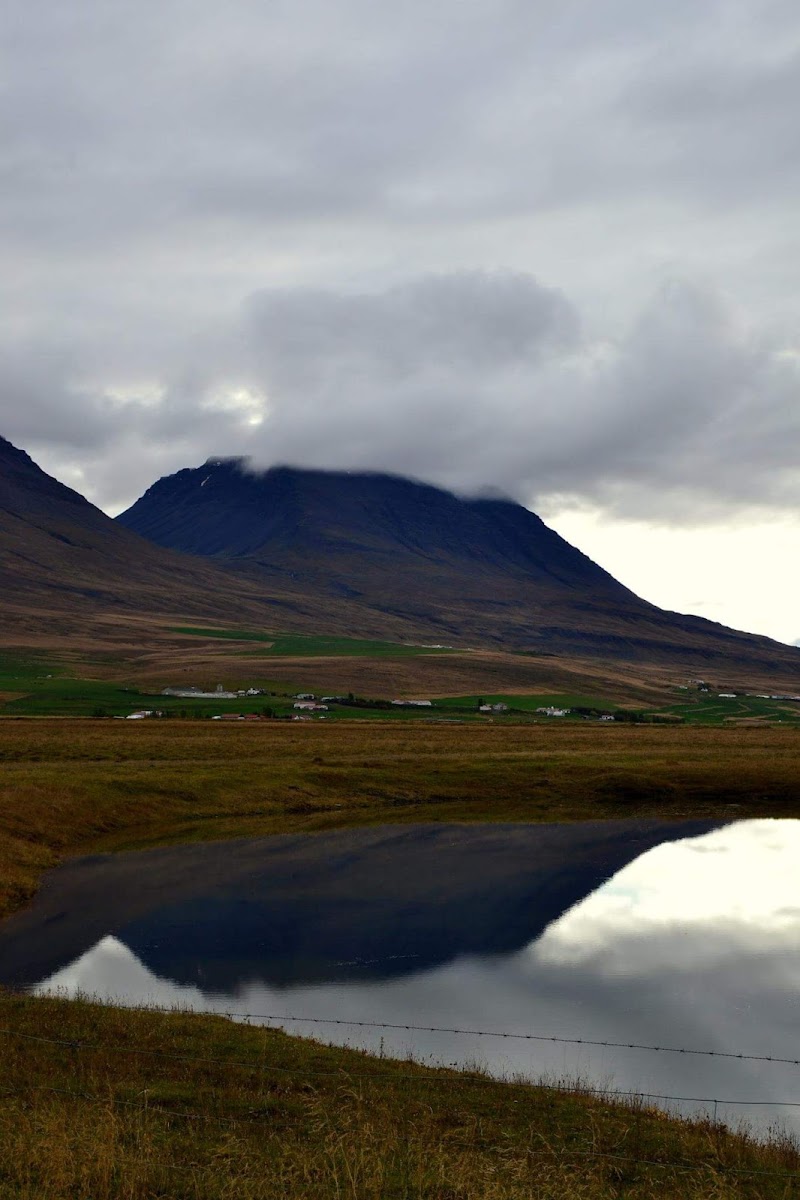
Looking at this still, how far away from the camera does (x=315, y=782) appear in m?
77.4

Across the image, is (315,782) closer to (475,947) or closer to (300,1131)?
(475,947)

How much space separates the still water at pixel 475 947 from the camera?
29.2m

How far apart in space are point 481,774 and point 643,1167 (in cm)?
6552

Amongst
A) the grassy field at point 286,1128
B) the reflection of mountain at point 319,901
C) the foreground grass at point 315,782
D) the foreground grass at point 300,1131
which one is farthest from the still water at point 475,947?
the foreground grass at point 315,782

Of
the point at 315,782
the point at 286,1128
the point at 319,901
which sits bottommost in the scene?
the point at 319,901

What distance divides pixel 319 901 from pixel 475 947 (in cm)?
979

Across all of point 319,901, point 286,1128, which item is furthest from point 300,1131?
point 319,901

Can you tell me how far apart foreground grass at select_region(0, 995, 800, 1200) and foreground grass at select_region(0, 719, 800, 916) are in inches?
919

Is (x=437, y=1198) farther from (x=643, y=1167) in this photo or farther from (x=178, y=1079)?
(x=178, y=1079)

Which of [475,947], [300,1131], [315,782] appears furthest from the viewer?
[315,782]

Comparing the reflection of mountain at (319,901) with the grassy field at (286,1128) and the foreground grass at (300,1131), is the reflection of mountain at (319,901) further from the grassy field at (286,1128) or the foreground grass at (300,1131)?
the foreground grass at (300,1131)

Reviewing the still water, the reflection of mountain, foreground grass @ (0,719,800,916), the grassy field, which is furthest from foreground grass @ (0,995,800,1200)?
foreground grass @ (0,719,800,916)

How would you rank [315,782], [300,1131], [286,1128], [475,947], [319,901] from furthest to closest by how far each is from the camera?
[315,782], [319,901], [475,947], [286,1128], [300,1131]

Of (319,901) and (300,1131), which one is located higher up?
(300,1131)
